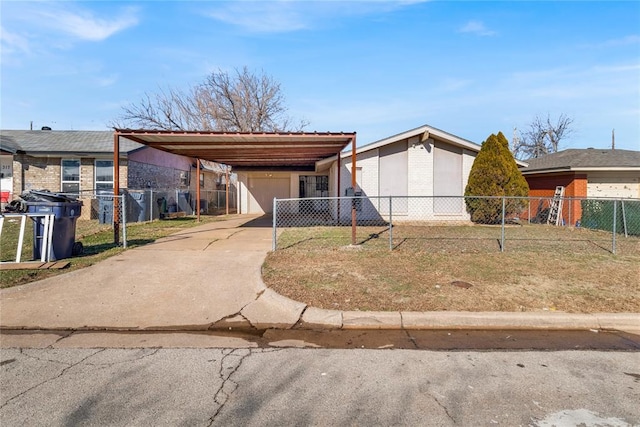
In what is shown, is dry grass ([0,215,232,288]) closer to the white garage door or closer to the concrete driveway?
the concrete driveway

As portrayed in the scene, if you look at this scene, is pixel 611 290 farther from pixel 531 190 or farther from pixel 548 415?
pixel 531 190

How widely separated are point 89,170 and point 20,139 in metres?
4.32

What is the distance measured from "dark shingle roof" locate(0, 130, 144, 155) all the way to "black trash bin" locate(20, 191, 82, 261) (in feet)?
35.3

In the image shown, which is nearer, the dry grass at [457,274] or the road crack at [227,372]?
the road crack at [227,372]

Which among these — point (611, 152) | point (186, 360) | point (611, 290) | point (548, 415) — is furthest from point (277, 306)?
point (611, 152)

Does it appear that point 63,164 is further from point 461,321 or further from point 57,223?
point 461,321

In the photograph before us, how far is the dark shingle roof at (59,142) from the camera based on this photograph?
16.8 meters

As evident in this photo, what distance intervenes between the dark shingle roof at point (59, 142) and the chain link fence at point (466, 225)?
9.16 meters

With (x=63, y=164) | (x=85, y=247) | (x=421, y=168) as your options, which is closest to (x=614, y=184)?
(x=421, y=168)

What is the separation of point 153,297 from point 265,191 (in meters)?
16.9

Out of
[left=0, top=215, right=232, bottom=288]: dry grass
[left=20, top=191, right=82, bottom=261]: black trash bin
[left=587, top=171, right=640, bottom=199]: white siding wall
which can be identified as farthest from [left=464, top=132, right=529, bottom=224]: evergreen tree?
[left=20, top=191, right=82, bottom=261]: black trash bin

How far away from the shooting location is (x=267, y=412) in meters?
2.65

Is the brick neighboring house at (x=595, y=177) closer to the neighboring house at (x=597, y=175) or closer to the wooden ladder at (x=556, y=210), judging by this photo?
the neighboring house at (x=597, y=175)

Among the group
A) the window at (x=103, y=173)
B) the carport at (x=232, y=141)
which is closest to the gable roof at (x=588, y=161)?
the carport at (x=232, y=141)
